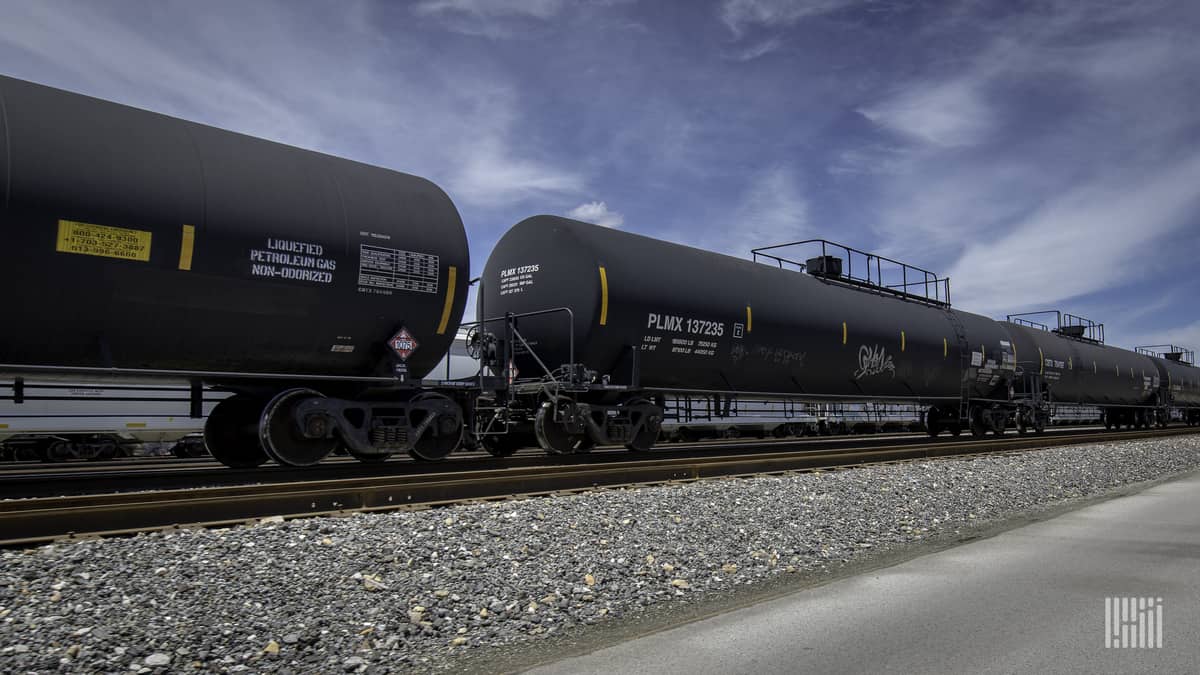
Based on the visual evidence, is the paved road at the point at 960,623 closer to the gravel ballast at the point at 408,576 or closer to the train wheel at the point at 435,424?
the gravel ballast at the point at 408,576

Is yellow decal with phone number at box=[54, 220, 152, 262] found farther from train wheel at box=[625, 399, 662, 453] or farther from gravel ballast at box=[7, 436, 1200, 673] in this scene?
train wheel at box=[625, 399, 662, 453]

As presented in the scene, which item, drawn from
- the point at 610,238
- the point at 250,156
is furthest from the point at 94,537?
the point at 610,238

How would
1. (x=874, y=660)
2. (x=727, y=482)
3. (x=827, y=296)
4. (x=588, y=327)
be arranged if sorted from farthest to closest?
(x=827, y=296), (x=588, y=327), (x=727, y=482), (x=874, y=660)

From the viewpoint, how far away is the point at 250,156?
27.6 feet

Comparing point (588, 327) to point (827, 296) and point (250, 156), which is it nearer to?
point (250, 156)

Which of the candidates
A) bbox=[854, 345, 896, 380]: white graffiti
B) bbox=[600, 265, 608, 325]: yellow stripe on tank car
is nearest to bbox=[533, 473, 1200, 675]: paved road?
bbox=[600, 265, 608, 325]: yellow stripe on tank car

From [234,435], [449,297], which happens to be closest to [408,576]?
[449,297]

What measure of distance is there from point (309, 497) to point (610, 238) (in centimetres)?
672

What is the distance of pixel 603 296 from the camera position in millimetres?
11344

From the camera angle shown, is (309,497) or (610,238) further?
(610,238)

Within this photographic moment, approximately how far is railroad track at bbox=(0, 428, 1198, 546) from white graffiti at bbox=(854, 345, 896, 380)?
566 centimetres

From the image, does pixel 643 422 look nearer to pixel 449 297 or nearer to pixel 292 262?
pixel 449 297

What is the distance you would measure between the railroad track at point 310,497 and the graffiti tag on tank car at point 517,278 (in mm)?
3250

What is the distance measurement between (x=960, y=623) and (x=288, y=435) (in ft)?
23.5
